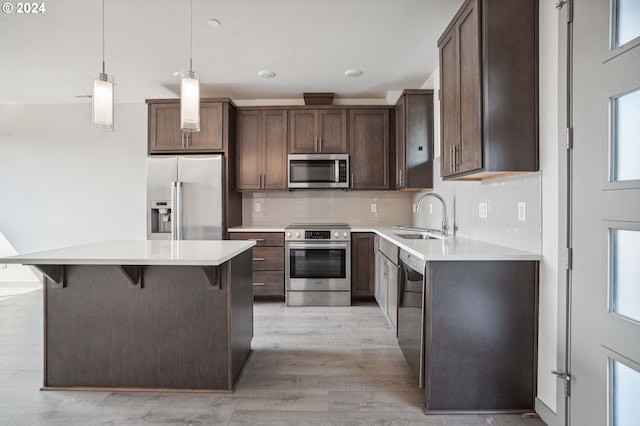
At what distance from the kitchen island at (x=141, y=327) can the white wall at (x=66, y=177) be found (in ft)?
9.20

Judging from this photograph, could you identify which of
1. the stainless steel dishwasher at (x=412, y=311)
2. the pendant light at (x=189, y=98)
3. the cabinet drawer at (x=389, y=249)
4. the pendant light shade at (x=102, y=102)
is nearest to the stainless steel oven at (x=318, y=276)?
the cabinet drawer at (x=389, y=249)

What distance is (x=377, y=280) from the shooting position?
3799mm

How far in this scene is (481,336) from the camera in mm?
1859

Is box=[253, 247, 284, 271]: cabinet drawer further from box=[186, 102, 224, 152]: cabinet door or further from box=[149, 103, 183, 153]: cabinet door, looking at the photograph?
box=[149, 103, 183, 153]: cabinet door

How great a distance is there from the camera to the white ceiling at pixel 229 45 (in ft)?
8.49

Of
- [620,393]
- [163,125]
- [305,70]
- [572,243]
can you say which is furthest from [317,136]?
[620,393]

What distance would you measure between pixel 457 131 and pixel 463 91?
25 cm

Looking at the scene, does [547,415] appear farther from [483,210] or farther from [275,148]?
[275,148]

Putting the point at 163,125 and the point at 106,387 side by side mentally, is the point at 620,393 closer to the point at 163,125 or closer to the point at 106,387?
the point at 106,387

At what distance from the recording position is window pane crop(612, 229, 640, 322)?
127 cm

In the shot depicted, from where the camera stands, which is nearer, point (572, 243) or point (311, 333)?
point (572, 243)

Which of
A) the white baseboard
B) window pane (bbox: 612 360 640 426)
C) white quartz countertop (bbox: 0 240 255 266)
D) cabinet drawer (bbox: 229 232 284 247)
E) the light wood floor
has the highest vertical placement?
white quartz countertop (bbox: 0 240 255 266)

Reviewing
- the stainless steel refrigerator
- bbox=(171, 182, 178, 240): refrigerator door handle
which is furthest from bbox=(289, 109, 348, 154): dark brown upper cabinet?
bbox=(171, 182, 178, 240): refrigerator door handle

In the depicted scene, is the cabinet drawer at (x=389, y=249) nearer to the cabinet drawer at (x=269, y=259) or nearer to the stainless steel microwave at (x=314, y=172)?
the stainless steel microwave at (x=314, y=172)
